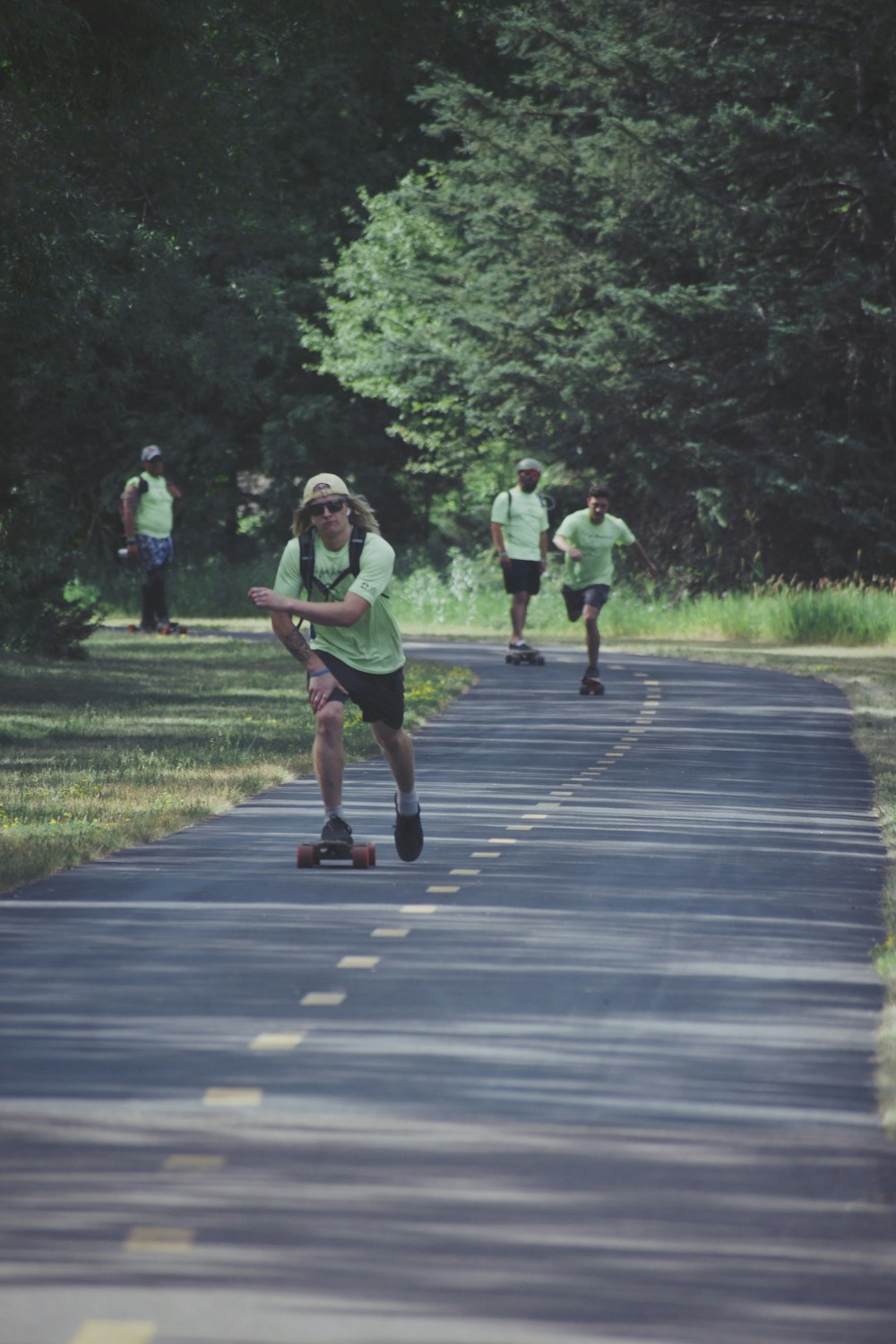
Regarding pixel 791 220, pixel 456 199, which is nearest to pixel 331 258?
pixel 456 199

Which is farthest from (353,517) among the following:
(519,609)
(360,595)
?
(519,609)

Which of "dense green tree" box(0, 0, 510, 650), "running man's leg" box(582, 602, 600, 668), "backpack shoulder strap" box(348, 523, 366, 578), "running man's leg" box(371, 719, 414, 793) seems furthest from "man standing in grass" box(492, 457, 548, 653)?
"backpack shoulder strap" box(348, 523, 366, 578)

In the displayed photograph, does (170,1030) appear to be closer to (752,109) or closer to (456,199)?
(752,109)

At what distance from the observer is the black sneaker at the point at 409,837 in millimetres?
→ 10148

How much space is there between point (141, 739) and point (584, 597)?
6.30m

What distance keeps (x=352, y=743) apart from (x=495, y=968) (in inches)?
350

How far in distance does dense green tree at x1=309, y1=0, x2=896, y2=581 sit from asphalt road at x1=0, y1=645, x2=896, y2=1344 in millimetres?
24741

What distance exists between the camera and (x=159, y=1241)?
15.5 feet

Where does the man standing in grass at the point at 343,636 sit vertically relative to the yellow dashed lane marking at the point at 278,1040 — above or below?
above

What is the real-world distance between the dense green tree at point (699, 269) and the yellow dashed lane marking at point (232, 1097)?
28.8m

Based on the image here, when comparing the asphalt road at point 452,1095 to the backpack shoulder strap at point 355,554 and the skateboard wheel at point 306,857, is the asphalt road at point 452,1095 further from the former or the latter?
the backpack shoulder strap at point 355,554

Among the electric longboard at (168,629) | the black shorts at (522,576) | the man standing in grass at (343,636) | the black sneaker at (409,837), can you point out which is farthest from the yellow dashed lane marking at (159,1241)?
the electric longboard at (168,629)

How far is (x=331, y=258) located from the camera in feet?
158

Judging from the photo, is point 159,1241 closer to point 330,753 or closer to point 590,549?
point 330,753
